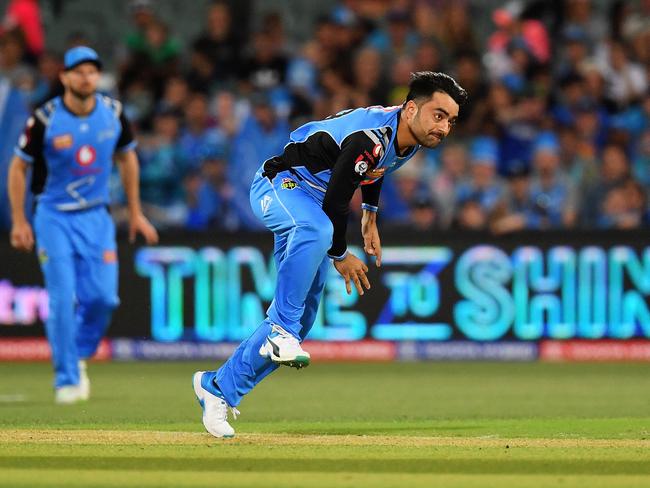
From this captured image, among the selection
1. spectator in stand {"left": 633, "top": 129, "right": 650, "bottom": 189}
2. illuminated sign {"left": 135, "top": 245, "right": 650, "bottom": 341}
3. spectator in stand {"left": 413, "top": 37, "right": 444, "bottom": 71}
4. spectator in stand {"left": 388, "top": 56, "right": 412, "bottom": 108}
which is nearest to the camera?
illuminated sign {"left": 135, "top": 245, "right": 650, "bottom": 341}

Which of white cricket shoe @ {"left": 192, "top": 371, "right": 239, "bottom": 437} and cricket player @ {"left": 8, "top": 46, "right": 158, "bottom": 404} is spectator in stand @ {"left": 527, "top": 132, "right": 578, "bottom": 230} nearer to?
cricket player @ {"left": 8, "top": 46, "right": 158, "bottom": 404}

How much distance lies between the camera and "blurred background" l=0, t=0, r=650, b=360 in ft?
48.9

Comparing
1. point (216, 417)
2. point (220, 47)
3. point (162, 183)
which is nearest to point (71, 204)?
point (216, 417)

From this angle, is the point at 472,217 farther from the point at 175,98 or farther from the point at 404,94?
the point at 175,98

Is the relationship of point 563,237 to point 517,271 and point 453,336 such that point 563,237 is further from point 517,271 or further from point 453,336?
point 453,336

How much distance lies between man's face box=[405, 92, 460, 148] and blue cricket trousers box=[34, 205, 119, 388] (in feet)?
12.7

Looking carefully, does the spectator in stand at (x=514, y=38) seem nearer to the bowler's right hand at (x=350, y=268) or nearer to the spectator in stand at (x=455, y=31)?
the spectator in stand at (x=455, y=31)

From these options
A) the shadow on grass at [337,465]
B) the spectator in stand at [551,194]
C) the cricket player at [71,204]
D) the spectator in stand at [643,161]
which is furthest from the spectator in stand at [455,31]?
the shadow on grass at [337,465]

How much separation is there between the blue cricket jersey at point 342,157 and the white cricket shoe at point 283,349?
524 millimetres

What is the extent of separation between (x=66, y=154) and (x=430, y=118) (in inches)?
159

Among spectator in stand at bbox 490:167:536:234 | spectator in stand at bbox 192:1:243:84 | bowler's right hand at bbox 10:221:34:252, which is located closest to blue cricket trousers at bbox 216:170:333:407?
bowler's right hand at bbox 10:221:34:252

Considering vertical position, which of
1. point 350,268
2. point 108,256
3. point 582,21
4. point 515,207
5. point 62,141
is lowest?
point 108,256

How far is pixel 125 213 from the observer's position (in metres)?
16.5

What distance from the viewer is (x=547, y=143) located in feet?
51.3
